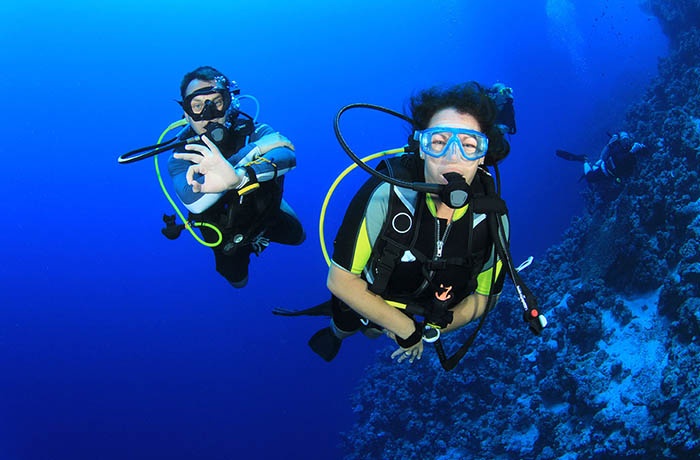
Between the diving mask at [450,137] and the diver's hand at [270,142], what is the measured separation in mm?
2167

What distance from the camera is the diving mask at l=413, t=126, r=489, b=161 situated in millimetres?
2473

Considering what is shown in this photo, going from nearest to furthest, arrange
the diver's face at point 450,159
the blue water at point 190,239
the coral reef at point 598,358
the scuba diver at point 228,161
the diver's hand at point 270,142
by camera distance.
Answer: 1. the diver's face at point 450,159
2. the scuba diver at point 228,161
3. the diver's hand at point 270,142
4. the coral reef at point 598,358
5. the blue water at point 190,239

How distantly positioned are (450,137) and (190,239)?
187 feet

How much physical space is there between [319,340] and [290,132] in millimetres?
91117

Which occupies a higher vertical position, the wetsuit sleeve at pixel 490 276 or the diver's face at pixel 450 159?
the diver's face at pixel 450 159

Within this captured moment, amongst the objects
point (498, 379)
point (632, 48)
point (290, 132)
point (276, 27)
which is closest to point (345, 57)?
point (276, 27)

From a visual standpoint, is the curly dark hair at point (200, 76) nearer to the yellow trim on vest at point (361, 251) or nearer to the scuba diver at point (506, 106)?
the yellow trim on vest at point (361, 251)

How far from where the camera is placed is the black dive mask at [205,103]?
14.0 ft

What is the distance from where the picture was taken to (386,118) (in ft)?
305

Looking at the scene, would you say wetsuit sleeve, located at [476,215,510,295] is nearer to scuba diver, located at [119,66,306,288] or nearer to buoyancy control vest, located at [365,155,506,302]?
buoyancy control vest, located at [365,155,506,302]

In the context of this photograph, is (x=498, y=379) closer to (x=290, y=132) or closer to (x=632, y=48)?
(x=632, y=48)

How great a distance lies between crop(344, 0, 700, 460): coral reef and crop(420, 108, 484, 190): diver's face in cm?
492

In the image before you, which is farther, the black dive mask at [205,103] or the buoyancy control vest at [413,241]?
the black dive mask at [205,103]

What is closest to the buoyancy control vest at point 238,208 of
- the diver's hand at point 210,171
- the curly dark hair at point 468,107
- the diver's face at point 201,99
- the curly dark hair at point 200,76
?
the diver's face at point 201,99
